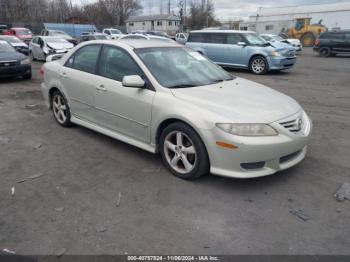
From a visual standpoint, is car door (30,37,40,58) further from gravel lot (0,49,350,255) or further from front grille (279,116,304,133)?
front grille (279,116,304,133)

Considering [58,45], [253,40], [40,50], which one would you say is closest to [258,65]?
[253,40]

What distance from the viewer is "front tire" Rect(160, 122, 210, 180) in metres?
3.58

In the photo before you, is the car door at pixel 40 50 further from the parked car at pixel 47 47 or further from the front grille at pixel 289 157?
the front grille at pixel 289 157

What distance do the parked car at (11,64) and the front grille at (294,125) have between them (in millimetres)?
9744

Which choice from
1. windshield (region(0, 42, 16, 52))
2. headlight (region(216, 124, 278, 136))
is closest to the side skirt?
headlight (region(216, 124, 278, 136))

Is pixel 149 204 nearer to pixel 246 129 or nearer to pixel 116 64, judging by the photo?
pixel 246 129

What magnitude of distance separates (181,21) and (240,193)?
76.0 meters

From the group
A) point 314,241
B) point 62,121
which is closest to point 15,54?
point 62,121

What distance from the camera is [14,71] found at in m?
10.6

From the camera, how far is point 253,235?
2.88 metres

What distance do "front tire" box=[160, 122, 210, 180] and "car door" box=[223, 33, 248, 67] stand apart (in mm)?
10717

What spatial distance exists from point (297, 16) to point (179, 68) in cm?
5684

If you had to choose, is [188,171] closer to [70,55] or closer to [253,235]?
[253,235]

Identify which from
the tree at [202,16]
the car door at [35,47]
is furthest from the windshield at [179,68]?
the tree at [202,16]
